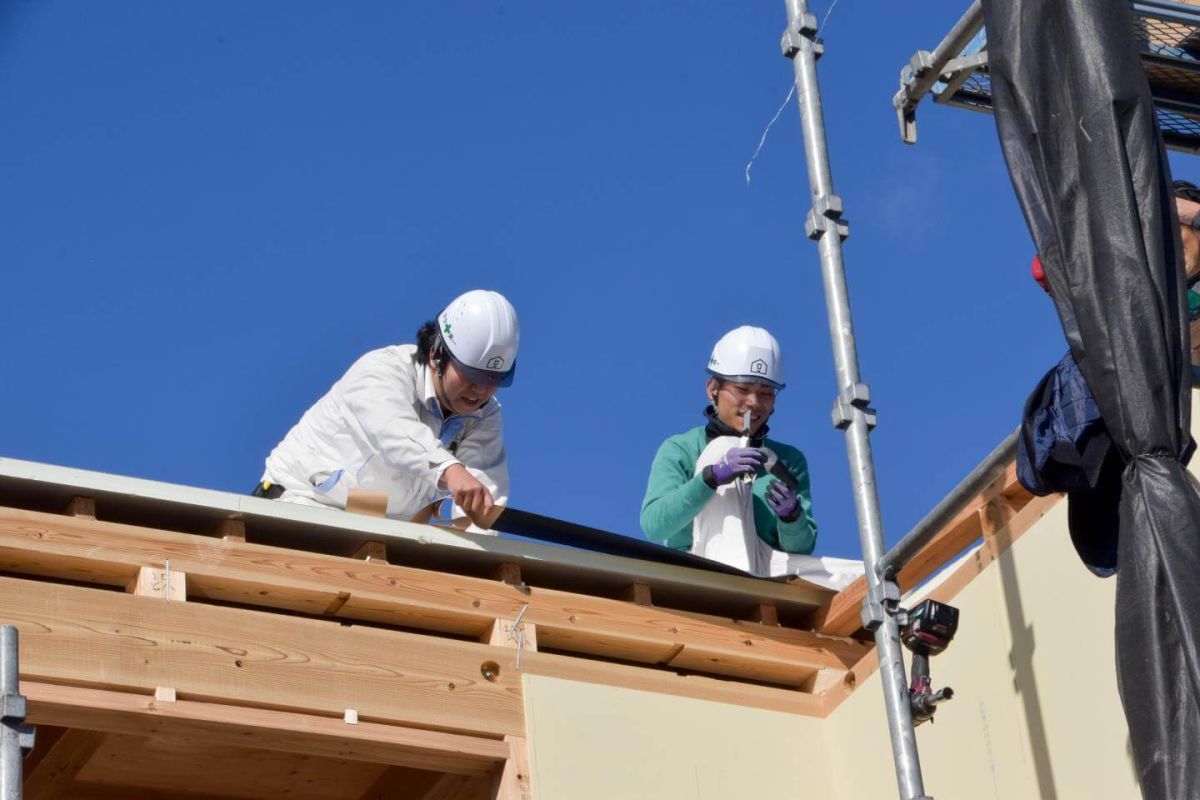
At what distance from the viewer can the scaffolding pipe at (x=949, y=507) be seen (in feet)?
18.3

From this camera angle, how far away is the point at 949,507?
19.1 ft

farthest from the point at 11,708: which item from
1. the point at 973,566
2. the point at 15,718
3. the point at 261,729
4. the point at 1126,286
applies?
the point at 973,566

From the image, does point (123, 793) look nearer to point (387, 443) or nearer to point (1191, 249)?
point (387, 443)

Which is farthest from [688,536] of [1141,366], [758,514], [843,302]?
[1141,366]

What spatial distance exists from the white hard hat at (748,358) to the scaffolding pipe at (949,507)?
Answer: 215cm

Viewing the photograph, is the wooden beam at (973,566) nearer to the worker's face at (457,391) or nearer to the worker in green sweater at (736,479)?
the worker in green sweater at (736,479)

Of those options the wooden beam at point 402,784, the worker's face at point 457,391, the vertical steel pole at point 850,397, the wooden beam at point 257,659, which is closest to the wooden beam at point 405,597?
the wooden beam at point 257,659

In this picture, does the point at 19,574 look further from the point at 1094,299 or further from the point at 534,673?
the point at 1094,299

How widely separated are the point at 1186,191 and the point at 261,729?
3.26 meters

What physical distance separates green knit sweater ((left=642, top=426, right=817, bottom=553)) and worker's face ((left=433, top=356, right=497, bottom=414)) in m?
0.79

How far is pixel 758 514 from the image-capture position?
7.94m

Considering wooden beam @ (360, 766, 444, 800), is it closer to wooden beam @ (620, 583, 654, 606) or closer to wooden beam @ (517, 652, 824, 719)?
wooden beam @ (517, 652, 824, 719)

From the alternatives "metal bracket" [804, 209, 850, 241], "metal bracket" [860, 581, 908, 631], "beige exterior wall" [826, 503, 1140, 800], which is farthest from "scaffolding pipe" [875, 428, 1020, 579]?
"metal bracket" [804, 209, 850, 241]

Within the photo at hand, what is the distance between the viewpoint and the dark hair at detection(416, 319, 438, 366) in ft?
24.8
